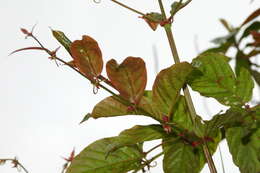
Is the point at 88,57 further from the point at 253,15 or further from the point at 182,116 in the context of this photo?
the point at 253,15

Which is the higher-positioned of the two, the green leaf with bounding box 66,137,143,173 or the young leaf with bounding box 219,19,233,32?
the young leaf with bounding box 219,19,233,32

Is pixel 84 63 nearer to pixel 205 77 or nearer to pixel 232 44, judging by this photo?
pixel 205 77

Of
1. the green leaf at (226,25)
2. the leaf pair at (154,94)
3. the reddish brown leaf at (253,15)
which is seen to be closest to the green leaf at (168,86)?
the leaf pair at (154,94)

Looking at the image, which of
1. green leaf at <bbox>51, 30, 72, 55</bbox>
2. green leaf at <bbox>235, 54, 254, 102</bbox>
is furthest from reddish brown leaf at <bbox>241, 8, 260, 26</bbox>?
green leaf at <bbox>51, 30, 72, 55</bbox>

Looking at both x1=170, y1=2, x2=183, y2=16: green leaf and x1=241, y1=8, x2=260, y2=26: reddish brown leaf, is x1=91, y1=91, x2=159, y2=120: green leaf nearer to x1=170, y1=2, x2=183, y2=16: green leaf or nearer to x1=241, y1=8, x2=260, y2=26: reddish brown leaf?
x1=170, y1=2, x2=183, y2=16: green leaf

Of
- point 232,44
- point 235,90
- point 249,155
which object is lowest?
point 249,155

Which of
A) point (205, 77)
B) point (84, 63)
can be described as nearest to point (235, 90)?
point (205, 77)

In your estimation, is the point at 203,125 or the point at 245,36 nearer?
the point at 203,125
